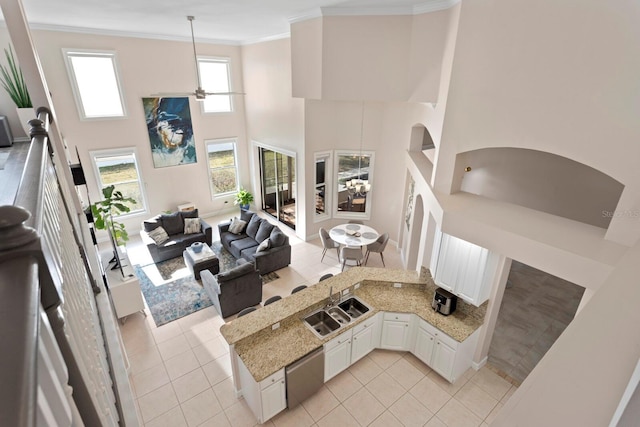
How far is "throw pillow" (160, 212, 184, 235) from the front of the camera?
9.23m

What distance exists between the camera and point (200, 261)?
308 inches

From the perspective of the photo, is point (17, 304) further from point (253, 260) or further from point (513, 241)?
point (253, 260)

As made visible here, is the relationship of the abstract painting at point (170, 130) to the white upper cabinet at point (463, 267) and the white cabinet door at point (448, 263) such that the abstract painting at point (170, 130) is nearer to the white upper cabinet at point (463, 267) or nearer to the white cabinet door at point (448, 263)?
the white upper cabinet at point (463, 267)

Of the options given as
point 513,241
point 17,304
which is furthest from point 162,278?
point 17,304

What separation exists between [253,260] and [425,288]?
4056 millimetres

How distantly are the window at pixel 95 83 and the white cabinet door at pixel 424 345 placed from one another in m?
9.30

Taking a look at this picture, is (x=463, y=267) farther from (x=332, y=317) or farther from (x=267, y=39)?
(x=267, y=39)

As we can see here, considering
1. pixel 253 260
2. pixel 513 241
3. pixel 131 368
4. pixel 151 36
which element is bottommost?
pixel 131 368

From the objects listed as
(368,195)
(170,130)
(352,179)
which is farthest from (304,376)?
(170,130)

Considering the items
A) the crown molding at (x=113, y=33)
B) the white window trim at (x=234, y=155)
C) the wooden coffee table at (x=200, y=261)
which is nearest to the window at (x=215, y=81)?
Result: the crown molding at (x=113, y=33)

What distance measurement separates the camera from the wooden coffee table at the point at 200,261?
7.83m

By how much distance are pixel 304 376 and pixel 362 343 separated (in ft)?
4.20

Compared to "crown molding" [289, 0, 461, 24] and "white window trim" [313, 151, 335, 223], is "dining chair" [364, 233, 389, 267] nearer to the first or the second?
"white window trim" [313, 151, 335, 223]

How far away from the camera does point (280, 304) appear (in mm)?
5344
